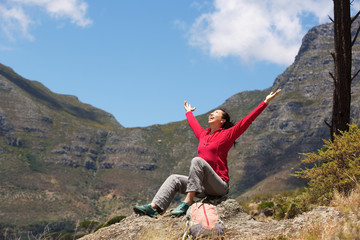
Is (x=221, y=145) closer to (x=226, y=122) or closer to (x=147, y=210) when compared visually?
(x=226, y=122)

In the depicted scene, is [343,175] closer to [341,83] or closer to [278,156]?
[341,83]

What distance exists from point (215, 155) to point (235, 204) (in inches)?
38.0

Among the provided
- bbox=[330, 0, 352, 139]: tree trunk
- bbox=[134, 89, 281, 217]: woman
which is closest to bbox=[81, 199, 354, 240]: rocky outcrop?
bbox=[134, 89, 281, 217]: woman

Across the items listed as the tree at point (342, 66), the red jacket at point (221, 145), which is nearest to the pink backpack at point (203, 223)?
the red jacket at point (221, 145)

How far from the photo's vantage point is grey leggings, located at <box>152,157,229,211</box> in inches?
207

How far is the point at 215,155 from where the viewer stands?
5.71 meters

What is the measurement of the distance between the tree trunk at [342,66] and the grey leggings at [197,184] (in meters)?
4.88

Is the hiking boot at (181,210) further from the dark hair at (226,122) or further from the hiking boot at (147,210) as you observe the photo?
the dark hair at (226,122)

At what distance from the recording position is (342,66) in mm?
9078

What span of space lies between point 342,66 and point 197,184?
6.06 m

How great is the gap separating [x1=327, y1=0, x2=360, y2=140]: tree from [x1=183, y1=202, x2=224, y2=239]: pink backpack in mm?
5497

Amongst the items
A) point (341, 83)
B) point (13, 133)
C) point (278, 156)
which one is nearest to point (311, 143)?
point (278, 156)

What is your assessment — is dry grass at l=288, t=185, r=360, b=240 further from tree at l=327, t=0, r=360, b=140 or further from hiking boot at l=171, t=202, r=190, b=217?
tree at l=327, t=0, r=360, b=140

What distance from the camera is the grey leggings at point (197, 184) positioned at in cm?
525
